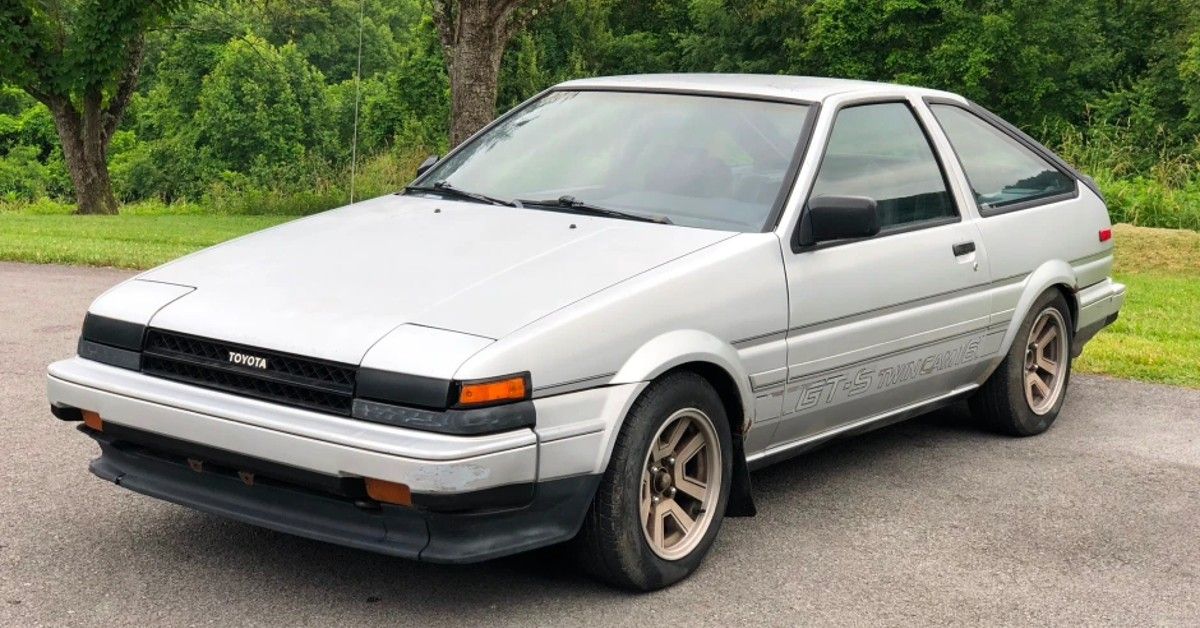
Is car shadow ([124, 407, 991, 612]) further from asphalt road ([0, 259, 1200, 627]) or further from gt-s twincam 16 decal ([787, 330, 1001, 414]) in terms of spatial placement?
gt-s twincam 16 decal ([787, 330, 1001, 414])

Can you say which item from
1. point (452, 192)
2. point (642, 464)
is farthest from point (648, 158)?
point (642, 464)

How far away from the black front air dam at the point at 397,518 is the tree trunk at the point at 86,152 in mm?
26494

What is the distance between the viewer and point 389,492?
4055mm

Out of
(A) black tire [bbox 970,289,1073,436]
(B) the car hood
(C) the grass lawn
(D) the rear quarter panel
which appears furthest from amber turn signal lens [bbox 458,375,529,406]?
(C) the grass lawn

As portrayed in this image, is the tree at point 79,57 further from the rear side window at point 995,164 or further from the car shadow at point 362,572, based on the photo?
the car shadow at point 362,572

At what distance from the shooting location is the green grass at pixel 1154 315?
8.72 m

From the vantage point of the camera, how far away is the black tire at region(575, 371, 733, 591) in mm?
4422

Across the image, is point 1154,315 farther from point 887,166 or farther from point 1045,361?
point 887,166

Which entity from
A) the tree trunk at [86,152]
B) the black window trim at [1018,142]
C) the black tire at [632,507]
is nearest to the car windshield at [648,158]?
the black tire at [632,507]

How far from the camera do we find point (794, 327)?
5164 mm

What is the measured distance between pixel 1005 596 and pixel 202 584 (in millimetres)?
2567

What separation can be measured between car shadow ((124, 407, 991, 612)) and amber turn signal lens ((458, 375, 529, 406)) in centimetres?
71

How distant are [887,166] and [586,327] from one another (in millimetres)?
2130

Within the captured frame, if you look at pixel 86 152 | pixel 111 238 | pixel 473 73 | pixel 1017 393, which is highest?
pixel 473 73
